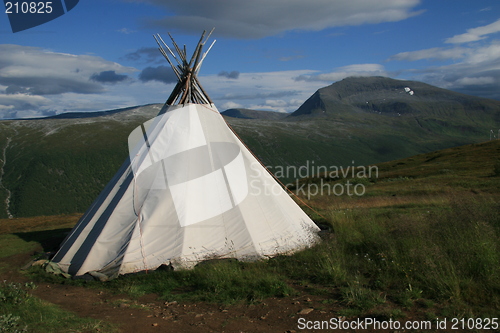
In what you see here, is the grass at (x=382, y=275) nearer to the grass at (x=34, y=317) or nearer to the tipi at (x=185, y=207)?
the tipi at (x=185, y=207)

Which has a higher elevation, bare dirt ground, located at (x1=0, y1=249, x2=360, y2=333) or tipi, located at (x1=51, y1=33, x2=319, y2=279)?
tipi, located at (x1=51, y1=33, x2=319, y2=279)

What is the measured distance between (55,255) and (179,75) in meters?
6.01

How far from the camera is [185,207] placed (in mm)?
9227

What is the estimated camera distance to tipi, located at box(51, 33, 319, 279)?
28.6ft

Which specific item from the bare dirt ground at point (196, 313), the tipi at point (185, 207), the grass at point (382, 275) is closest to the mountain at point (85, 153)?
the tipi at point (185, 207)

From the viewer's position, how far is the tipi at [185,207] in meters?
8.72

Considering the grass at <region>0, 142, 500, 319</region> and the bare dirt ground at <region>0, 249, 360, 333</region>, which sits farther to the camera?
the grass at <region>0, 142, 500, 319</region>

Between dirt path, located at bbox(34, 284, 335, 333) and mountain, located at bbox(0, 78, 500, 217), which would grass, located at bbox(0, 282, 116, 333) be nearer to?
dirt path, located at bbox(34, 284, 335, 333)

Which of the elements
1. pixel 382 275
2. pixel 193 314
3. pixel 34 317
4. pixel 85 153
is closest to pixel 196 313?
pixel 193 314

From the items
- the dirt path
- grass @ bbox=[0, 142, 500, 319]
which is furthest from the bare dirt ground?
grass @ bbox=[0, 142, 500, 319]

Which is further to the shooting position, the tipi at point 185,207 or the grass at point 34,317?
the tipi at point 185,207

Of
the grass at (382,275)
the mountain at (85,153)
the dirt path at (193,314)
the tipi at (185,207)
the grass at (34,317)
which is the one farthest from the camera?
the mountain at (85,153)

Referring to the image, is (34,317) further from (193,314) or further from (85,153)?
(85,153)

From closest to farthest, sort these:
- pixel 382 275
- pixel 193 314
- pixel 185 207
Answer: pixel 193 314 → pixel 382 275 → pixel 185 207
